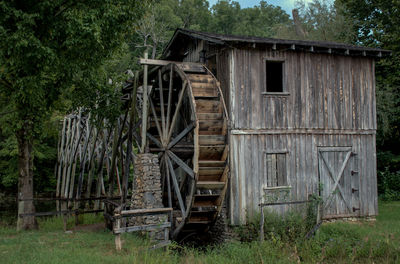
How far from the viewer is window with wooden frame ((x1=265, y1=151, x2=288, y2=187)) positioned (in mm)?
12156

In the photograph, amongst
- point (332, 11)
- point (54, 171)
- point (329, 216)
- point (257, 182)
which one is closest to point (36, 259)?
point (257, 182)

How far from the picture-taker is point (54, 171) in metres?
24.7

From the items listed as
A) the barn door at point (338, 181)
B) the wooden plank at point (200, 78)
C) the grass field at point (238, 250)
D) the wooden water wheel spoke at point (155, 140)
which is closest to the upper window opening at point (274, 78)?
the barn door at point (338, 181)

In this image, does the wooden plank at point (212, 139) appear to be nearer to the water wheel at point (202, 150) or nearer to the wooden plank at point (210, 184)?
the water wheel at point (202, 150)

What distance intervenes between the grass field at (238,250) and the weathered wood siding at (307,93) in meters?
3.36

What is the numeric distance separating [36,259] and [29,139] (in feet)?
19.2

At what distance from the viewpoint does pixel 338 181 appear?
1315 centimetres

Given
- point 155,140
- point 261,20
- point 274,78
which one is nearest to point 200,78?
point 155,140

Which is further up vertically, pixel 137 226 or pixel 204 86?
pixel 204 86

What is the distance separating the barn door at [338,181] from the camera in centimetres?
1294

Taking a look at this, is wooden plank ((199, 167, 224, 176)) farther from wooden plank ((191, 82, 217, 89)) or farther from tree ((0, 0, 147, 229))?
tree ((0, 0, 147, 229))

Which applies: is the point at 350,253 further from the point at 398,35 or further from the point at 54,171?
the point at 54,171

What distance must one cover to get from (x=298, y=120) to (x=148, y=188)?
4838mm

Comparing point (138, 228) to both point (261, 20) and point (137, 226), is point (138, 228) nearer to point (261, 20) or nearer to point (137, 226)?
point (137, 226)
